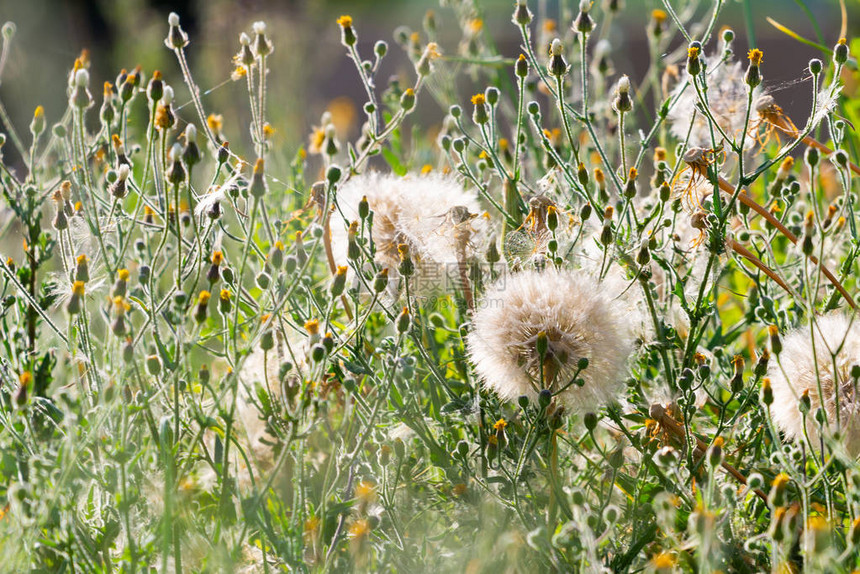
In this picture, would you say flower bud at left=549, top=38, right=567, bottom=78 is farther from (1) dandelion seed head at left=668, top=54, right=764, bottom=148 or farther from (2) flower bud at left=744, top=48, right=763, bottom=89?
(1) dandelion seed head at left=668, top=54, right=764, bottom=148

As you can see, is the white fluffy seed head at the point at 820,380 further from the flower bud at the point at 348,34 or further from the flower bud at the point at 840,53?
the flower bud at the point at 348,34

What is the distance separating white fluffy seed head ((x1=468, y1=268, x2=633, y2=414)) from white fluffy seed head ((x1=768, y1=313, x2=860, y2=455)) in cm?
25

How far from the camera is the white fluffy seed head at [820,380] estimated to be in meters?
1.40

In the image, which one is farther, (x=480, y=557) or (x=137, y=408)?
(x=137, y=408)

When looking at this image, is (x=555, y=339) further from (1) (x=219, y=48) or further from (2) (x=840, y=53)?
(1) (x=219, y=48)

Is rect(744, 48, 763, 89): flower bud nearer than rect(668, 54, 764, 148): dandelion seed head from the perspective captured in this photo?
Yes

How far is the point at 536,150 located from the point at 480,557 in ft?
4.17

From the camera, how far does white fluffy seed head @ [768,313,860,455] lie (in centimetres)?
140

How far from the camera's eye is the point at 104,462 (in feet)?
4.46

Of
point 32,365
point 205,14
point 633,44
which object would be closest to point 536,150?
point 32,365

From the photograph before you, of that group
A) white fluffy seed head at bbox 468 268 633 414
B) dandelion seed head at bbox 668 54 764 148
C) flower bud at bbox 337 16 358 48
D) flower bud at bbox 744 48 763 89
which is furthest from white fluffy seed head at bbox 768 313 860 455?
flower bud at bbox 337 16 358 48

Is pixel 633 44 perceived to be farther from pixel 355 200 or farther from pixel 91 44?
pixel 355 200

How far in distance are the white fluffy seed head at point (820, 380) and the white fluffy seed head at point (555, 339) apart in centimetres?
25

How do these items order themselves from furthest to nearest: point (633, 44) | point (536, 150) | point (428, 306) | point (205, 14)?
point (633, 44)
point (205, 14)
point (536, 150)
point (428, 306)
